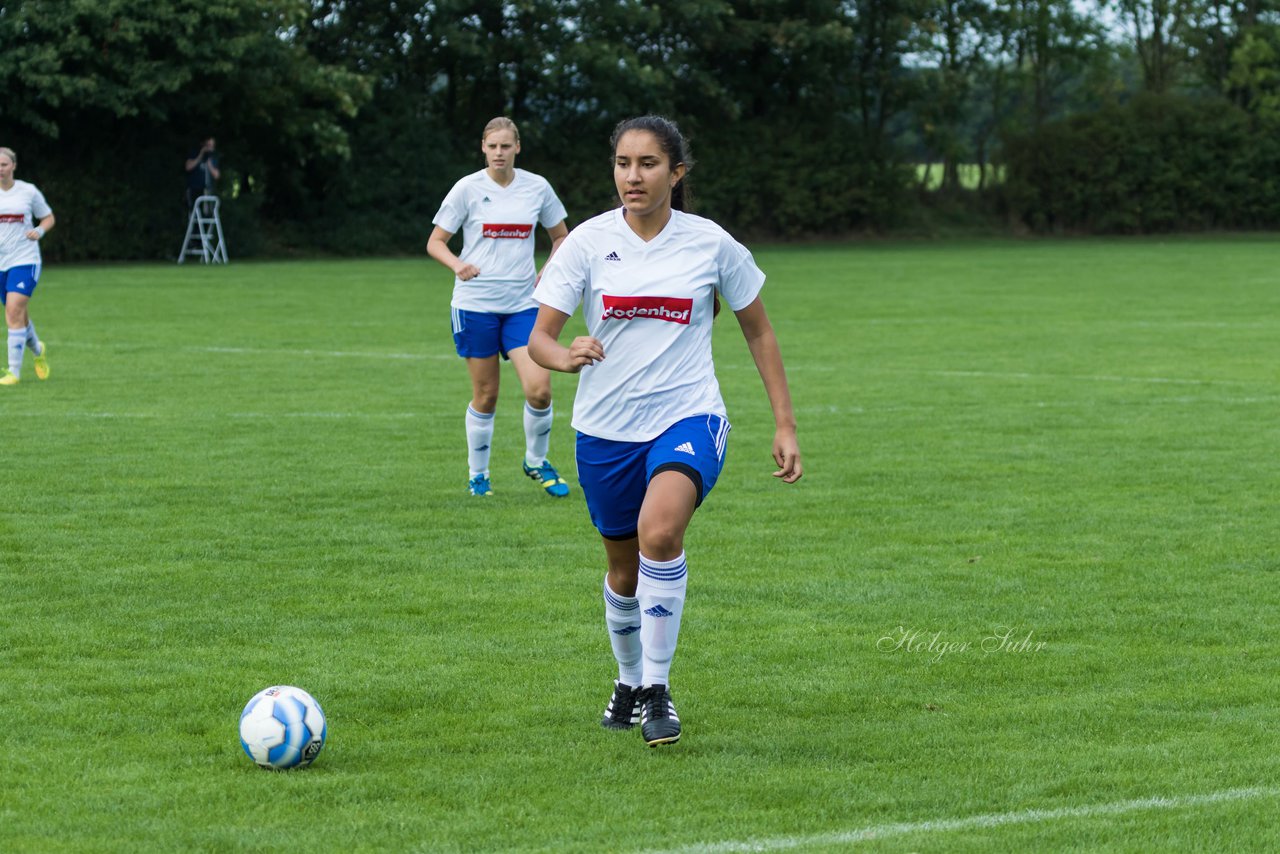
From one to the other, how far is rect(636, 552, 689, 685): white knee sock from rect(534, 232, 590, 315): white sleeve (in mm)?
819

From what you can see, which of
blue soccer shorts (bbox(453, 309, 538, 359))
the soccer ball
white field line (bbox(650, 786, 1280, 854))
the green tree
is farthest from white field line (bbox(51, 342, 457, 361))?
the green tree

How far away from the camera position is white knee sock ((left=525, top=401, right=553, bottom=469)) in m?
9.97

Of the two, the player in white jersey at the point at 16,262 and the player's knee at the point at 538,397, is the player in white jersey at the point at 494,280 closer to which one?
the player's knee at the point at 538,397

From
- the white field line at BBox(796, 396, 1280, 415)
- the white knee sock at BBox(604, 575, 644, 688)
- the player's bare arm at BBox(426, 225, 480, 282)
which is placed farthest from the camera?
the white field line at BBox(796, 396, 1280, 415)

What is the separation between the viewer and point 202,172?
36.9 m

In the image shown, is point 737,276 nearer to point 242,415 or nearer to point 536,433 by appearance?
point 536,433

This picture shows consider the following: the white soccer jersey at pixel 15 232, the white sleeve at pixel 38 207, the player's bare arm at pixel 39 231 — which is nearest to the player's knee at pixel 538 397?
the player's bare arm at pixel 39 231

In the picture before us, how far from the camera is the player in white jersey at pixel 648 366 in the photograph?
17.4 ft

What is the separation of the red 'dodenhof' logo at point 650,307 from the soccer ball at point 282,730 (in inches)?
58.2

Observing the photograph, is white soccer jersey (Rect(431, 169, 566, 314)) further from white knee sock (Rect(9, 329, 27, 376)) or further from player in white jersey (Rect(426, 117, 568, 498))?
white knee sock (Rect(9, 329, 27, 376))

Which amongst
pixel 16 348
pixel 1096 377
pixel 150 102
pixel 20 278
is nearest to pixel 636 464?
pixel 1096 377

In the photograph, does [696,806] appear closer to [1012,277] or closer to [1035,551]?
[1035,551]

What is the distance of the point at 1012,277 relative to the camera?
101 ft

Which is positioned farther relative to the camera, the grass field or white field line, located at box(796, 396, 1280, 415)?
white field line, located at box(796, 396, 1280, 415)
